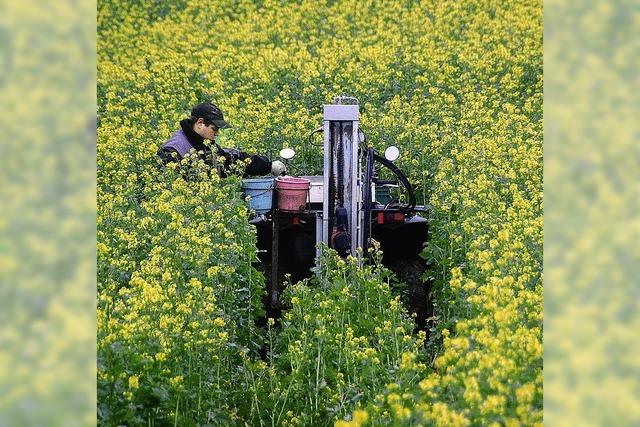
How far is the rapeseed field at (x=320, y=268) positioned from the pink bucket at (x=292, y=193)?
15.0 inches

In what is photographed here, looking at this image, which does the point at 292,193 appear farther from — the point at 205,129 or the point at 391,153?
the point at 205,129

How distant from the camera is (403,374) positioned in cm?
410

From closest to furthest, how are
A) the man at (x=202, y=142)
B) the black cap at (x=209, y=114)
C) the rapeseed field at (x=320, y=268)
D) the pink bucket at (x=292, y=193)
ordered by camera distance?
the rapeseed field at (x=320, y=268), the pink bucket at (x=292, y=193), the man at (x=202, y=142), the black cap at (x=209, y=114)

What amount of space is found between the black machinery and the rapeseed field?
28cm

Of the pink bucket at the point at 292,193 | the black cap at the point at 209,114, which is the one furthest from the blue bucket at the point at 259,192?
the black cap at the point at 209,114

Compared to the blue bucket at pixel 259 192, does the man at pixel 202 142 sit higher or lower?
higher

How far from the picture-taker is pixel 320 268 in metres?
6.90

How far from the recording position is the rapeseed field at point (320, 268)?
397 cm

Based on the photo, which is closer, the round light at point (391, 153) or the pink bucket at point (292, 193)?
the round light at point (391, 153)

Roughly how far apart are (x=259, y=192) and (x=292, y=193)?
1.62 feet
